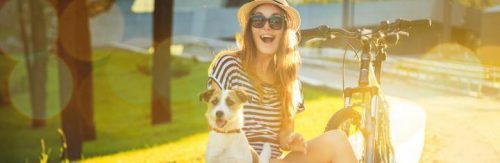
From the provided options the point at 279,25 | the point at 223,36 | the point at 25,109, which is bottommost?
the point at 25,109

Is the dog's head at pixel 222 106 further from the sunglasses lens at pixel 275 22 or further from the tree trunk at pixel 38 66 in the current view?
the tree trunk at pixel 38 66

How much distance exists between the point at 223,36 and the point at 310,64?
1083 centimetres

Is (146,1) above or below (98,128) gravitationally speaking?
above

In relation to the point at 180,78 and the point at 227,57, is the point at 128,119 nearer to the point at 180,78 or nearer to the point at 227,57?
the point at 180,78

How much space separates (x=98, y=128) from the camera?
843 inches

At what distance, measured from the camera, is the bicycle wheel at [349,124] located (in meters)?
4.47

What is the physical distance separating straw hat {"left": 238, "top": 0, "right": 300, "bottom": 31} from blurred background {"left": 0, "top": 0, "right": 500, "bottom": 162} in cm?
27

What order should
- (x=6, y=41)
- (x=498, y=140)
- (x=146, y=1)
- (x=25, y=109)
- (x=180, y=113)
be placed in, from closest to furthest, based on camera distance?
1. (x=498, y=140)
2. (x=180, y=113)
3. (x=25, y=109)
4. (x=6, y=41)
5. (x=146, y=1)

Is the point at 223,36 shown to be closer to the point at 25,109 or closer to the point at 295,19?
the point at 25,109

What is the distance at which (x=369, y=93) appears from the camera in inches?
168

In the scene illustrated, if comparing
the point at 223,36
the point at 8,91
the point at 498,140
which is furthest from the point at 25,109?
the point at 498,140

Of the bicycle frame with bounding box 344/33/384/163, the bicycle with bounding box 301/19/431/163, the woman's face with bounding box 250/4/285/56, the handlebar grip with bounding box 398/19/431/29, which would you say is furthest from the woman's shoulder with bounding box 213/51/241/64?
the handlebar grip with bounding box 398/19/431/29

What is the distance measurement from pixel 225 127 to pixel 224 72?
498mm

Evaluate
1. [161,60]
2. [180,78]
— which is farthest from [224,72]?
[180,78]
